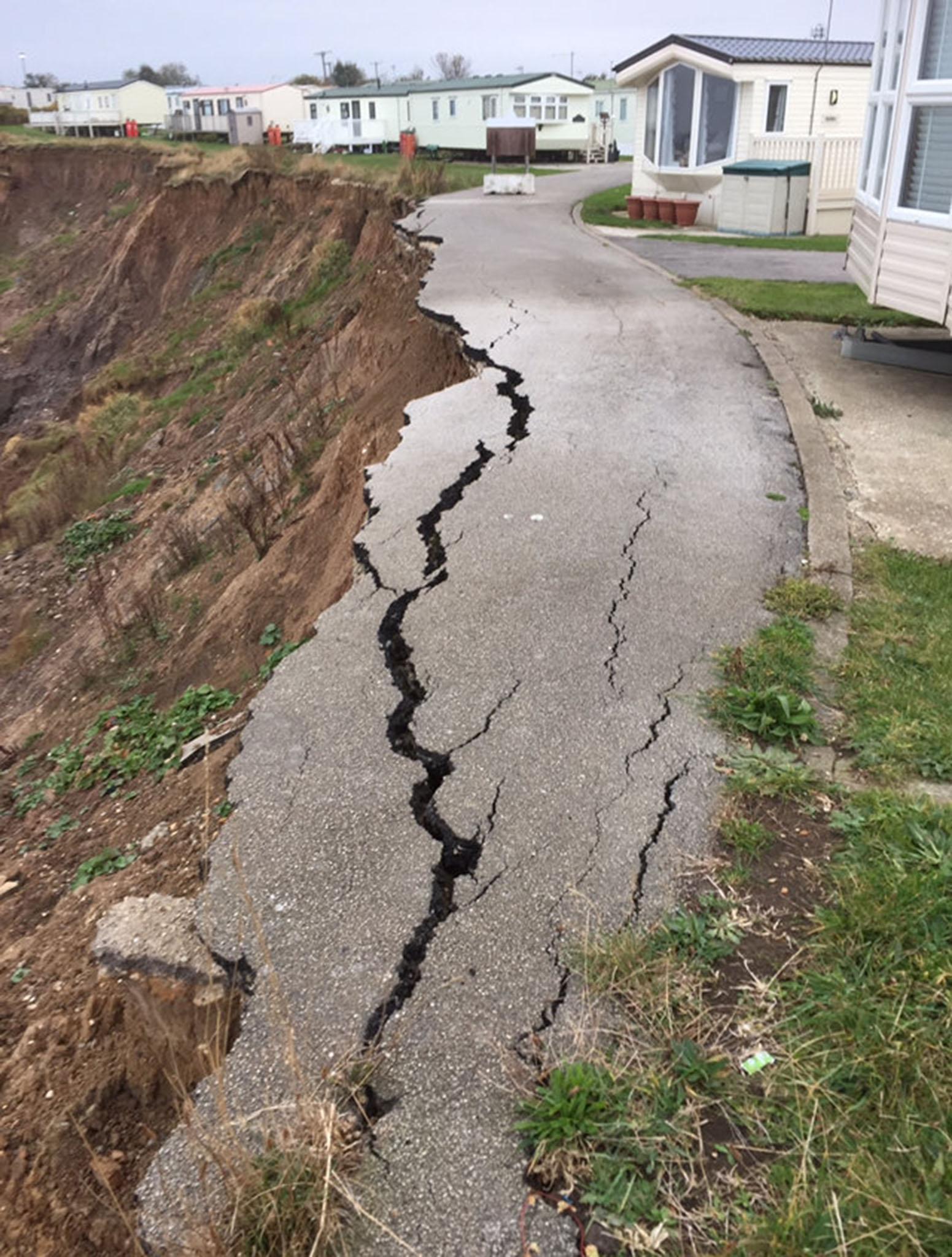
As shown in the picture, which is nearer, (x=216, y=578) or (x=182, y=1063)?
(x=182, y=1063)

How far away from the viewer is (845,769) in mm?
3801

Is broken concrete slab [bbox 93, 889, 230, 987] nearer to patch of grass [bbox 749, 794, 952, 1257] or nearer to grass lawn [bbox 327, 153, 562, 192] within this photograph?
patch of grass [bbox 749, 794, 952, 1257]

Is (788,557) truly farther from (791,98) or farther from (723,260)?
(791,98)

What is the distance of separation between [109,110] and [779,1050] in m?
70.7

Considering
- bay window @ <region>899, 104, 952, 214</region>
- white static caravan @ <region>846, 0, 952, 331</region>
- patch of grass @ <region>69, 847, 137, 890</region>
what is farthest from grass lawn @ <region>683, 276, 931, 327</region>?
patch of grass @ <region>69, 847, 137, 890</region>

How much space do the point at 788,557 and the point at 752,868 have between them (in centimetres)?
278

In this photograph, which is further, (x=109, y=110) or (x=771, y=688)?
(x=109, y=110)

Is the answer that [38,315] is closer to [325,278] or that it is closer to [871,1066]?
[325,278]

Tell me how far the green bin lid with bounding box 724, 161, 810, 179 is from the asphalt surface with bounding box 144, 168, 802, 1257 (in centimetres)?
1247

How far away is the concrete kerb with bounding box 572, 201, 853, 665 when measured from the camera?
4.93 m

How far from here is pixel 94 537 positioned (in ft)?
45.3

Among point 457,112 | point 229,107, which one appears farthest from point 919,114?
point 229,107

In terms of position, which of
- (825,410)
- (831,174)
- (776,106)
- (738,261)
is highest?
(776,106)

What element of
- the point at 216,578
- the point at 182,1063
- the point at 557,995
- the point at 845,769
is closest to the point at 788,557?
the point at 845,769
